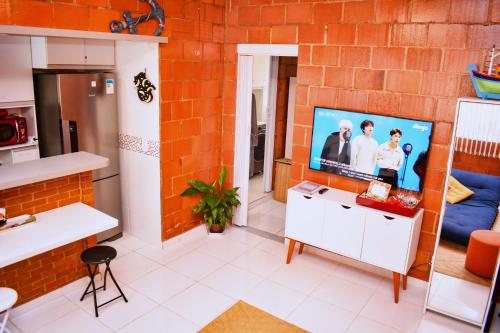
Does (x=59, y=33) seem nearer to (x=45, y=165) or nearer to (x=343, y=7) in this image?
(x=45, y=165)

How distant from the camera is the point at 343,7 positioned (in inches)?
150

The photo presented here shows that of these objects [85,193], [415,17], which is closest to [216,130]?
[85,193]

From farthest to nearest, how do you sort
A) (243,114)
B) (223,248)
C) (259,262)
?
1. (243,114)
2. (223,248)
3. (259,262)

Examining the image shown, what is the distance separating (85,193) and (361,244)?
2.52m

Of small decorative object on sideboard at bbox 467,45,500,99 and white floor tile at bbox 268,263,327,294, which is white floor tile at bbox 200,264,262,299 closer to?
white floor tile at bbox 268,263,327,294

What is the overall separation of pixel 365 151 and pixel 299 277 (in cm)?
138

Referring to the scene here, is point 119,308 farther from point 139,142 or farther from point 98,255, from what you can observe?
point 139,142

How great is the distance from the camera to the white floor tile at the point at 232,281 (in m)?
3.67

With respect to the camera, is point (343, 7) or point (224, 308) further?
point (343, 7)

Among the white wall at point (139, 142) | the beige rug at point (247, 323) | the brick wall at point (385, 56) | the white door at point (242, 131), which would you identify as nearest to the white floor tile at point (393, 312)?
the brick wall at point (385, 56)

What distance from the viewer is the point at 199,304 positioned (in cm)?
345

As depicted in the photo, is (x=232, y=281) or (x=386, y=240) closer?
(x=386, y=240)

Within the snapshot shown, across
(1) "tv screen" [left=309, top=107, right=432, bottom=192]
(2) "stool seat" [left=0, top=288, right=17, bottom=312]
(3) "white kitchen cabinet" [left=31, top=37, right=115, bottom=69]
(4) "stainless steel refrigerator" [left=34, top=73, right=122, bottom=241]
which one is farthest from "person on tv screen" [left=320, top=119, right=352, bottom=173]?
(2) "stool seat" [left=0, top=288, right=17, bottom=312]

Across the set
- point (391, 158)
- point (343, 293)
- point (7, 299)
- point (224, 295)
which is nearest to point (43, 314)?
point (7, 299)
